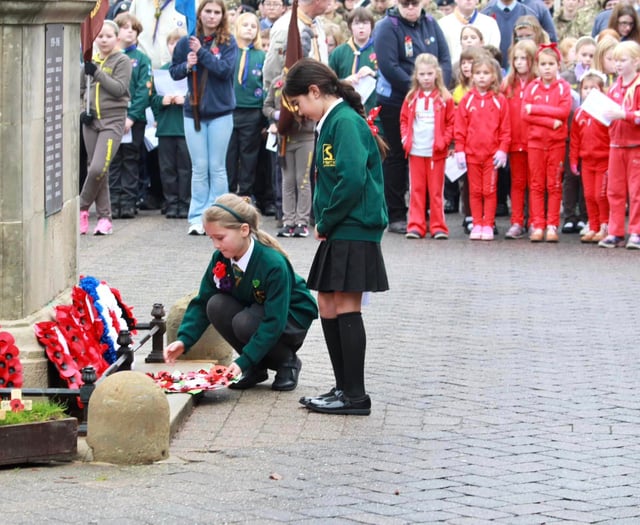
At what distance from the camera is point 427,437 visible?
7340 millimetres

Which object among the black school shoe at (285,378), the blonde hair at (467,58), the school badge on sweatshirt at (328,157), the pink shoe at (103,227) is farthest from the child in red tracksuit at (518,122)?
the school badge on sweatshirt at (328,157)

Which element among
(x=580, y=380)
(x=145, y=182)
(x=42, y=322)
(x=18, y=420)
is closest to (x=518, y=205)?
(x=145, y=182)

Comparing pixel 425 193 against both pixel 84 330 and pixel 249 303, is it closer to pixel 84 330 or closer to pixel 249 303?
pixel 249 303

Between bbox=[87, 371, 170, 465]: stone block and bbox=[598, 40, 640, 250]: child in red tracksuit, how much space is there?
8.81m

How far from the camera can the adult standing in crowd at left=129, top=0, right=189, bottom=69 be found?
1725 cm

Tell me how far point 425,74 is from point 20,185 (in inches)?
319

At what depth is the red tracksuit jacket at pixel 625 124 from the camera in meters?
14.5

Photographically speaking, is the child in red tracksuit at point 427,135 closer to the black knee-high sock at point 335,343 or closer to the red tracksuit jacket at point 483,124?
the red tracksuit jacket at point 483,124

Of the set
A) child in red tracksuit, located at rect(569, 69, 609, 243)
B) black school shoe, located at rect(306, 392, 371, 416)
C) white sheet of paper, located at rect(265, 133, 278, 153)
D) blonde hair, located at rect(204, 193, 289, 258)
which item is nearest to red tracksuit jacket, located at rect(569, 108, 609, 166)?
child in red tracksuit, located at rect(569, 69, 609, 243)

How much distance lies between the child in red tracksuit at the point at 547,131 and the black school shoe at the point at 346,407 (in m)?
7.82

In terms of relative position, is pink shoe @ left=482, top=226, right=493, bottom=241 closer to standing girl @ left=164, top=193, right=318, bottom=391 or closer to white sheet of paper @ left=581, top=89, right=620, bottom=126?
white sheet of paper @ left=581, top=89, right=620, bottom=126

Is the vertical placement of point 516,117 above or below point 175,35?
below

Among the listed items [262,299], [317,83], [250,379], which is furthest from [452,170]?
[317,83]

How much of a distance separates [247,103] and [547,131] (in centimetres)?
355
